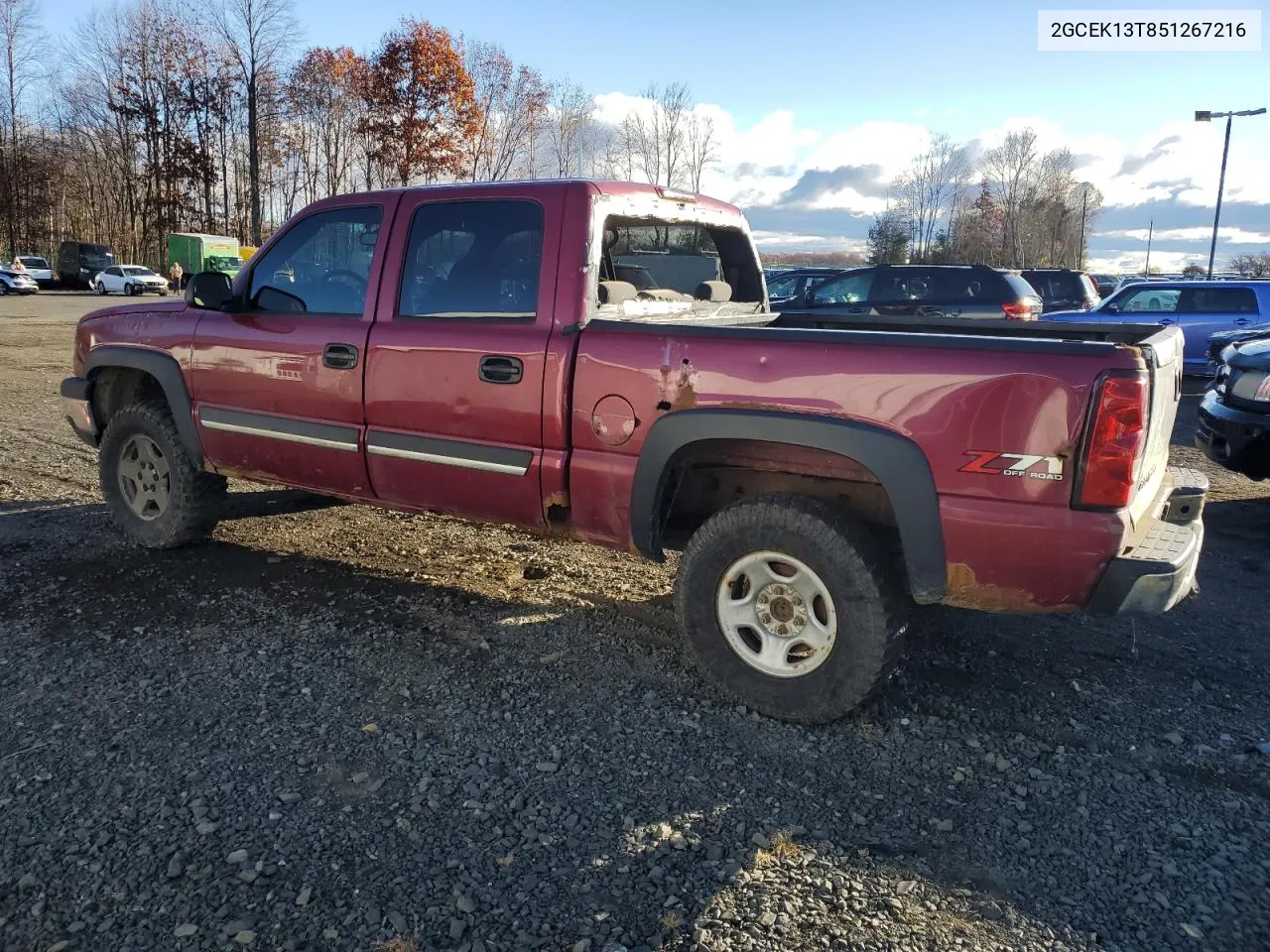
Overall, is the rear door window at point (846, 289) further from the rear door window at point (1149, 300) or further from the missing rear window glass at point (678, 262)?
the missing rear window glass at point (678, 262)

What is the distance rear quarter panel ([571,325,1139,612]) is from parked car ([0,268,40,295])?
41873mm

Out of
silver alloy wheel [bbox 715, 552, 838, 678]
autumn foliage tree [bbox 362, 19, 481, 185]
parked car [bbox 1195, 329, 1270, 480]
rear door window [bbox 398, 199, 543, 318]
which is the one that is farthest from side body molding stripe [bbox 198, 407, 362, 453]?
autumn foliage tree [bbox 362, 19, 481, 185]

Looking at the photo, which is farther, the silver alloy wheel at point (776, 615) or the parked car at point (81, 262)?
the parked car at point (81, 262)

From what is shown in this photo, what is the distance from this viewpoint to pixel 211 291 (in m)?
4.87

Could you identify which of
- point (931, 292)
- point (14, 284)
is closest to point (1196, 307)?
point (931, 292)

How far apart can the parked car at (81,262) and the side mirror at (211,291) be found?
146ft

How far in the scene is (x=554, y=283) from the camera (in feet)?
12.8

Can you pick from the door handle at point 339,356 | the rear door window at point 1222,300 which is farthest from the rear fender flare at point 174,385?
the rear door window at point 1222,300

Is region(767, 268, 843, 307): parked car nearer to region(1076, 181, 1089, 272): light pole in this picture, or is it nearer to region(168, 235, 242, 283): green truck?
region(168, 235, 242, 283): green truck

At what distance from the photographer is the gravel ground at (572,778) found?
2.48 m

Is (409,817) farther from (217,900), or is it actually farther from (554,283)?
(554,283)

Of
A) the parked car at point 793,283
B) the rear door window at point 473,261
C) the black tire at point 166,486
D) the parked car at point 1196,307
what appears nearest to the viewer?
the rear door window at point 473,261

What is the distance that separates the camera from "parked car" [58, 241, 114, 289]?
43406 millimetres

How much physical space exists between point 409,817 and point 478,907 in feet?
A: 1.62
